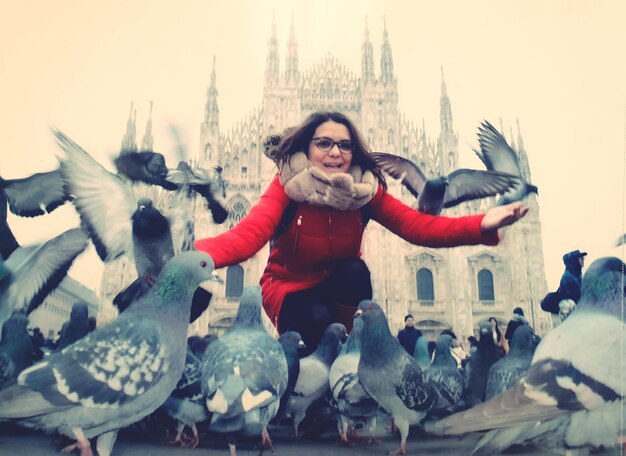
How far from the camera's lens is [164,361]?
1.60 metres

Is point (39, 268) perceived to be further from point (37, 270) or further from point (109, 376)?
point (109, 376)

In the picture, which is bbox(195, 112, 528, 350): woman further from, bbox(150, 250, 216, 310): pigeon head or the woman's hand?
bbox(150, 250, 216, 310): pigeon head

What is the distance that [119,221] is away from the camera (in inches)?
88.1

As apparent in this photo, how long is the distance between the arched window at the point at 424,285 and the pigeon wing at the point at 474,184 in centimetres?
1298

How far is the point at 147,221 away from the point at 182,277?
45 cm

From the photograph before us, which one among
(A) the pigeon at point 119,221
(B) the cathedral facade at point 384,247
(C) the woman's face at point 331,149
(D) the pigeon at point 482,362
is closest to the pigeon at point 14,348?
(A) the pigeon at point 119,221

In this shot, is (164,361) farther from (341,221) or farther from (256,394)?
(341,221)

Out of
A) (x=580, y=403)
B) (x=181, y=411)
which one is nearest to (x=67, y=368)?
(x=181, y=411)

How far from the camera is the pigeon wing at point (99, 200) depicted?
2.15 meters

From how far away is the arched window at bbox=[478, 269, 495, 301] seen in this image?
1476cm

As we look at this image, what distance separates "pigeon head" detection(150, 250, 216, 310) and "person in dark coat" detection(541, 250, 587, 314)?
179 centimetres

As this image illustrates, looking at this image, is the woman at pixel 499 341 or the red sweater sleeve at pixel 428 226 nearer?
the red sweater sleeve at pixel 428 226

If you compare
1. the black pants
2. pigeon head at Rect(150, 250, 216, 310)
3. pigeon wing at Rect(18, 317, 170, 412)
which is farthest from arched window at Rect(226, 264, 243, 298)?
pigeon wing at Rect(18, 317, 170, 412)

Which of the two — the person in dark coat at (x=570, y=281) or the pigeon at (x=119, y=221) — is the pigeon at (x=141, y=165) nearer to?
the pigeon at (x=119, y=221)
